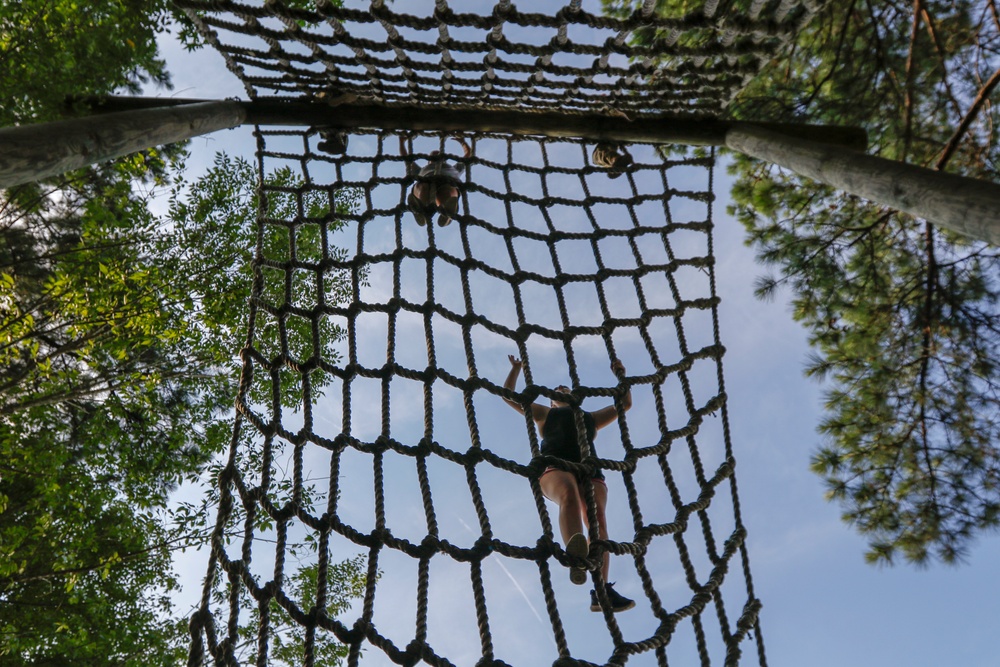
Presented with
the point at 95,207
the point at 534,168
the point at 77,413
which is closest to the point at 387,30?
the point at 534,168

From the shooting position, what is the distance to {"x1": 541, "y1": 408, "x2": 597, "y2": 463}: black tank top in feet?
8.86

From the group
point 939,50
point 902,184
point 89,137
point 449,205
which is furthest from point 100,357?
point 939,50

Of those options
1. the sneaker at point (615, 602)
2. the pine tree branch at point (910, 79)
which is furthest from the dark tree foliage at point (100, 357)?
the pine tree branch at point (910, 79)

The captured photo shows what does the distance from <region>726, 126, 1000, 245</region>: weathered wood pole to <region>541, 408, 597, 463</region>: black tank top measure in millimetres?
1297

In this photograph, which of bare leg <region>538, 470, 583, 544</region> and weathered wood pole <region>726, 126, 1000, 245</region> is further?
bare leg <region>538, 470, 583, 544</region>

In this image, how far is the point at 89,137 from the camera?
1309 mm

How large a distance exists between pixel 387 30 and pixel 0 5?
317 cm

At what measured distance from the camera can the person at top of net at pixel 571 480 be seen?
6.06 ft

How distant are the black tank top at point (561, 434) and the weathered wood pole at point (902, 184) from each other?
1.30 metres

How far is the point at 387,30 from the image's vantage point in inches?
66.4

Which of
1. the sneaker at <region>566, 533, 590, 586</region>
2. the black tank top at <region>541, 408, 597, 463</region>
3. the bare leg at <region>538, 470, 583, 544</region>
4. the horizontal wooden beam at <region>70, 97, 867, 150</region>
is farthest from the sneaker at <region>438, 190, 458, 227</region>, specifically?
the sneaker at <region>566, 533, 590, 586</region>

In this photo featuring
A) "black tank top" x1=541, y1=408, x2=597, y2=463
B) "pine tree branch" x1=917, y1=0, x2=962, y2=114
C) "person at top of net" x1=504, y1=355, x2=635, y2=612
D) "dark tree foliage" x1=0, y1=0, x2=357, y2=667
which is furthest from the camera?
"dark tree foliage" x1=0, y1=0, x2=357, y2=667

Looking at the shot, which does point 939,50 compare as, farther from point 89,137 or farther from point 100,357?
point 100,357

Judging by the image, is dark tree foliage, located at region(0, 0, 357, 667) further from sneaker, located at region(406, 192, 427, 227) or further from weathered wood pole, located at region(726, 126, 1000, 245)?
weathered wood pole, located at region(726, 126, 1000, 245)
